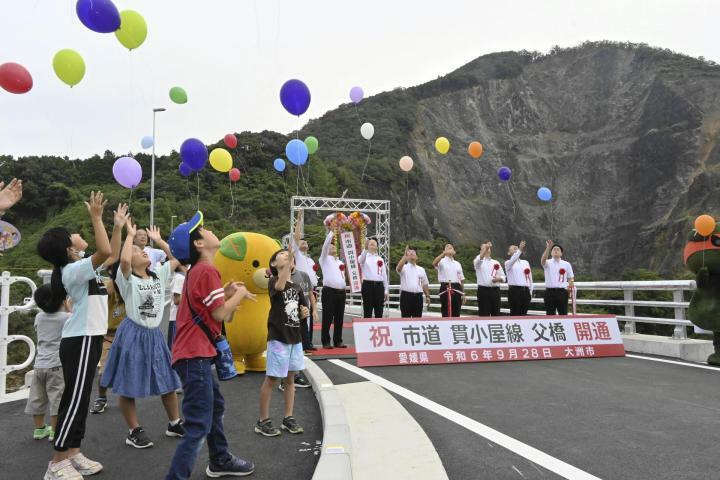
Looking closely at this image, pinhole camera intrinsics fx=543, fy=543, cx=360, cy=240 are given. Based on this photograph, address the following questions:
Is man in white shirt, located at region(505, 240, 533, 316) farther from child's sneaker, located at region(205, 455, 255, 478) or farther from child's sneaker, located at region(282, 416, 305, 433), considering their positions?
child's sneaker, located at region(205, 455, 255, 478)

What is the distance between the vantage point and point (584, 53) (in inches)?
3265

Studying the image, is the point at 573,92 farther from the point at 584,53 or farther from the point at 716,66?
the point at 716,66

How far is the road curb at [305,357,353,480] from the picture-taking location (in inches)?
126

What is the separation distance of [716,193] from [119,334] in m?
54.8

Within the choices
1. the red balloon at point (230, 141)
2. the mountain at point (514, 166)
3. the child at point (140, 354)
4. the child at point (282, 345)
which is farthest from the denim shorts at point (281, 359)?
the mountain at point (514, 166)

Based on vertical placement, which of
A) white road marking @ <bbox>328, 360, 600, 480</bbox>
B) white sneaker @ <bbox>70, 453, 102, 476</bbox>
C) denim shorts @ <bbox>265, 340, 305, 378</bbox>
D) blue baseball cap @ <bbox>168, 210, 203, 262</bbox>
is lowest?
white road marking @ <bbox>328, 360, 600, 480</bbox>

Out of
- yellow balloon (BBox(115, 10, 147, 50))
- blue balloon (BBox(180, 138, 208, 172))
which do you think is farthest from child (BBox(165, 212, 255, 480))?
blue balloon (BBox(180, 138, 208, 172))

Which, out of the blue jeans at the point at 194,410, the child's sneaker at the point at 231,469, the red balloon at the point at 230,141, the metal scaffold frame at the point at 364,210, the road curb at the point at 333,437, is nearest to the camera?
the blue jeans at the point at 194,410

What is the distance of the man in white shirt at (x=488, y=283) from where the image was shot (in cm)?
1043

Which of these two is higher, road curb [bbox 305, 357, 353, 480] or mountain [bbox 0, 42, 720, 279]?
mountain [bbox 0, 42, 720, 279]

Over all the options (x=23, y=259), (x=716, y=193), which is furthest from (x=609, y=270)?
(x=23, y=259)

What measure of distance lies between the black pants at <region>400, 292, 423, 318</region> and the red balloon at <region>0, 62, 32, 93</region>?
23.8 ft

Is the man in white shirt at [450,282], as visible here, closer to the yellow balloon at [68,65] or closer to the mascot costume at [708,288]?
the mascot costume at [708,288]

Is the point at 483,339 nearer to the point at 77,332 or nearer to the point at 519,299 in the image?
the point at 519,299
